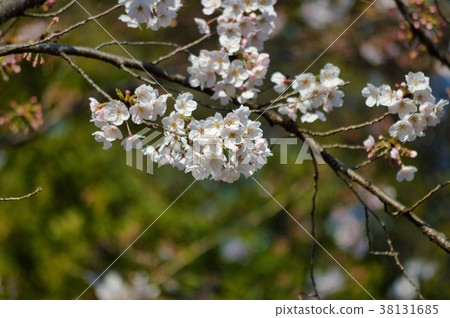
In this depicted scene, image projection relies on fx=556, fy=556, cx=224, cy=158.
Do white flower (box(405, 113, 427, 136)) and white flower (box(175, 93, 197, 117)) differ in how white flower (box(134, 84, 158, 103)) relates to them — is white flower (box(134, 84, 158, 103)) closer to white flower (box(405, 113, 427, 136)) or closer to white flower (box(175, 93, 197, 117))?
white flower (box(175, 93, 197, 117))

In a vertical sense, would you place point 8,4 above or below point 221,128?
above

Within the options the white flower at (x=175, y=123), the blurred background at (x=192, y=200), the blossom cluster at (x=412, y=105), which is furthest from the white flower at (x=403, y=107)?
the blurred background at (x=192, y=200)

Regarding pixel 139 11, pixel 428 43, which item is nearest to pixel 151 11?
pixel 139 11

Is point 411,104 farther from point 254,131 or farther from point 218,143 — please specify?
point 218,143

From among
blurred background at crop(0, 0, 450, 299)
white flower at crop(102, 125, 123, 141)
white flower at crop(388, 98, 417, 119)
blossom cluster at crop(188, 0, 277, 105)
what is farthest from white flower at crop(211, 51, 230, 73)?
blurred background at crop(0, 0, 450, 299)

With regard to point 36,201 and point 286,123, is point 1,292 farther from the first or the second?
point 286,123

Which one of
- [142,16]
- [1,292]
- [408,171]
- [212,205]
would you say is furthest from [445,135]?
[1,292]

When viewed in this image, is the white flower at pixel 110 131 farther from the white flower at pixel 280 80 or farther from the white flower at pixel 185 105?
the white flower at pixel 280 80
